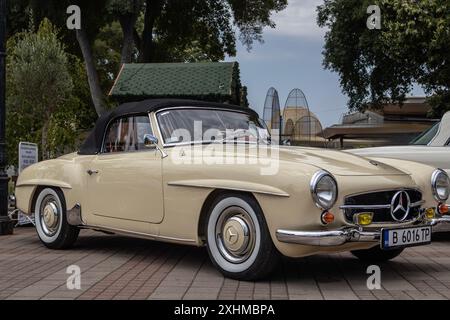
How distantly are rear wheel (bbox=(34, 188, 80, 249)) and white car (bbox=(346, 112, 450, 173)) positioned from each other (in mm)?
3648

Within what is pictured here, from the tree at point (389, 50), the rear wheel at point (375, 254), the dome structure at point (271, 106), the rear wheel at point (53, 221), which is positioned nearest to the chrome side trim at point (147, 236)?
the rear wheel at point (53, 221)

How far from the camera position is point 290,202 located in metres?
4.79

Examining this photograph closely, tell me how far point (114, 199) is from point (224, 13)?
21.5 m

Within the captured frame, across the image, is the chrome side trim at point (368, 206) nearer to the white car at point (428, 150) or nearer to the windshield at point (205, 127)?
the windshield at point (205, 127)

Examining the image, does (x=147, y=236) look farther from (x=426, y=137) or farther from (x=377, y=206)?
(x=426, y=137)

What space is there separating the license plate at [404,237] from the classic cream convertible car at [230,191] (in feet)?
0.04

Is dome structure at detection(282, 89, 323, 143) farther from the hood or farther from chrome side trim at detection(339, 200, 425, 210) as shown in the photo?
chrome side trim at detection(339, 200, 425, 210)

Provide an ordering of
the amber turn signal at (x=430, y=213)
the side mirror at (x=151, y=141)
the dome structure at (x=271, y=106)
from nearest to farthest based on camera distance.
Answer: the amber turn signal at (x=430, y=213) → the side mirror at (x=151, y=141) → the dome structure at (x=271, y=106)

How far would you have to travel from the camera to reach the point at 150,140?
6055mm

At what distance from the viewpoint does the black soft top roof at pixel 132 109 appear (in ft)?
21.0
